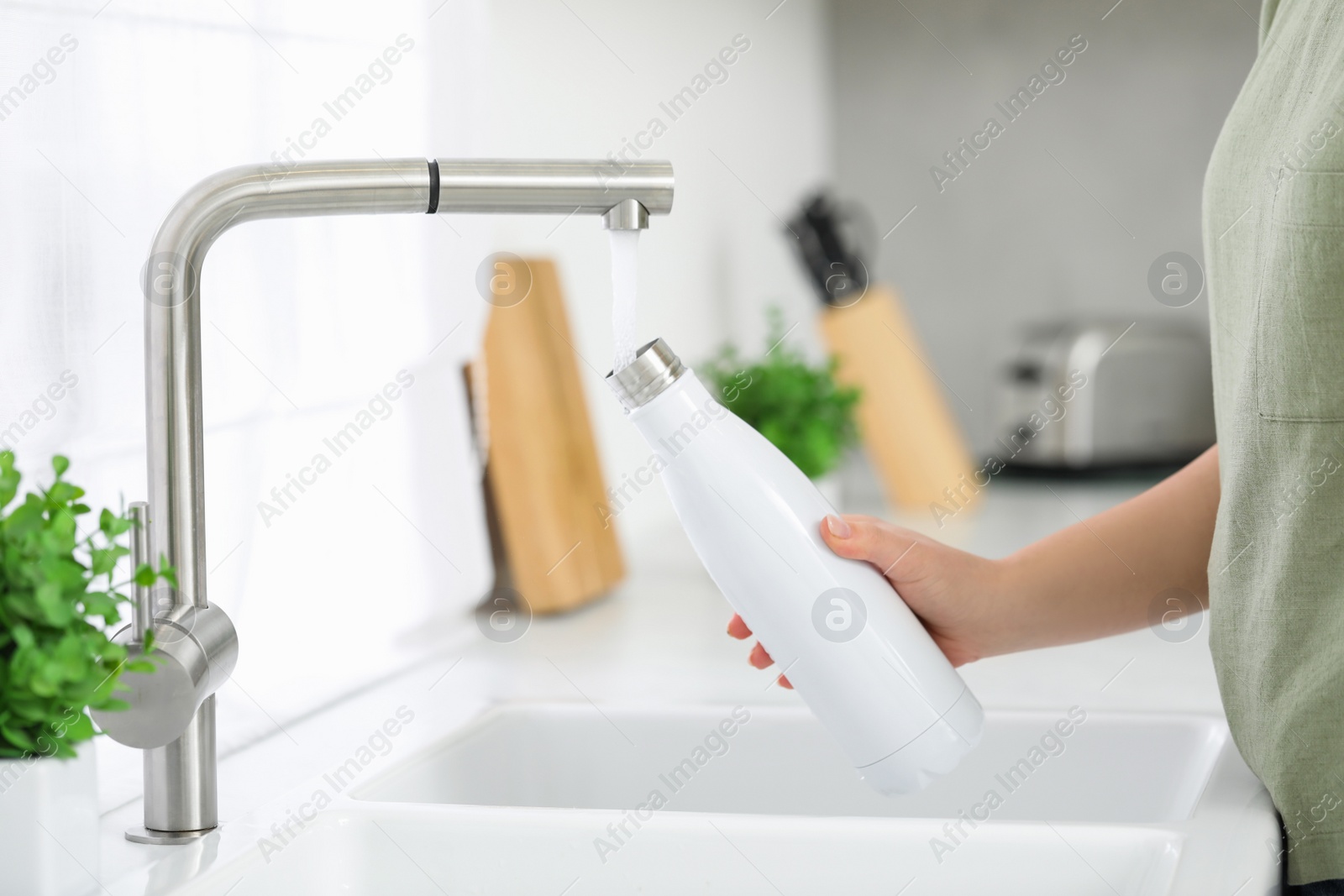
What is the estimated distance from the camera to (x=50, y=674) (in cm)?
40

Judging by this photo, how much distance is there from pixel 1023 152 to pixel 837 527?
210 centimetres

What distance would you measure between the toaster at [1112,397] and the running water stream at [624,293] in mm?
1782

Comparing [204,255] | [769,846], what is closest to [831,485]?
[769,846]

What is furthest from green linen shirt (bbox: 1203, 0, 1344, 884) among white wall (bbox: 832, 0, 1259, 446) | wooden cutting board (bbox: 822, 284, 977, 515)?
white wall (bbox: 832, 0, 1259, 446)

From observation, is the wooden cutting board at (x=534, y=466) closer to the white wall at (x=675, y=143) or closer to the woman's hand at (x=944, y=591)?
the white wall at (x=675, y=143)

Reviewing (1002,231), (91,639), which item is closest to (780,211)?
(1002,231)

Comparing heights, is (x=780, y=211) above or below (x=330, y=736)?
above

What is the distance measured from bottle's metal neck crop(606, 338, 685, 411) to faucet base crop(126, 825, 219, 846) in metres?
0.27

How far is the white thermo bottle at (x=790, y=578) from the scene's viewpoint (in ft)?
1.72

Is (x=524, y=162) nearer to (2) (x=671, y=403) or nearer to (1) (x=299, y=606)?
(2) (x=671, y=403)

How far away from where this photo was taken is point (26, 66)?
2.11 ft

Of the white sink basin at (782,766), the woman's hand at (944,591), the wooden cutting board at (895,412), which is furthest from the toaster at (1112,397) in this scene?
the woman's hand at (944,591)

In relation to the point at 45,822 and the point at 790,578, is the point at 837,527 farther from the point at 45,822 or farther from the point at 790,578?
the point at 45,822

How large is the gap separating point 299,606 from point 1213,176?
24.4 inches
